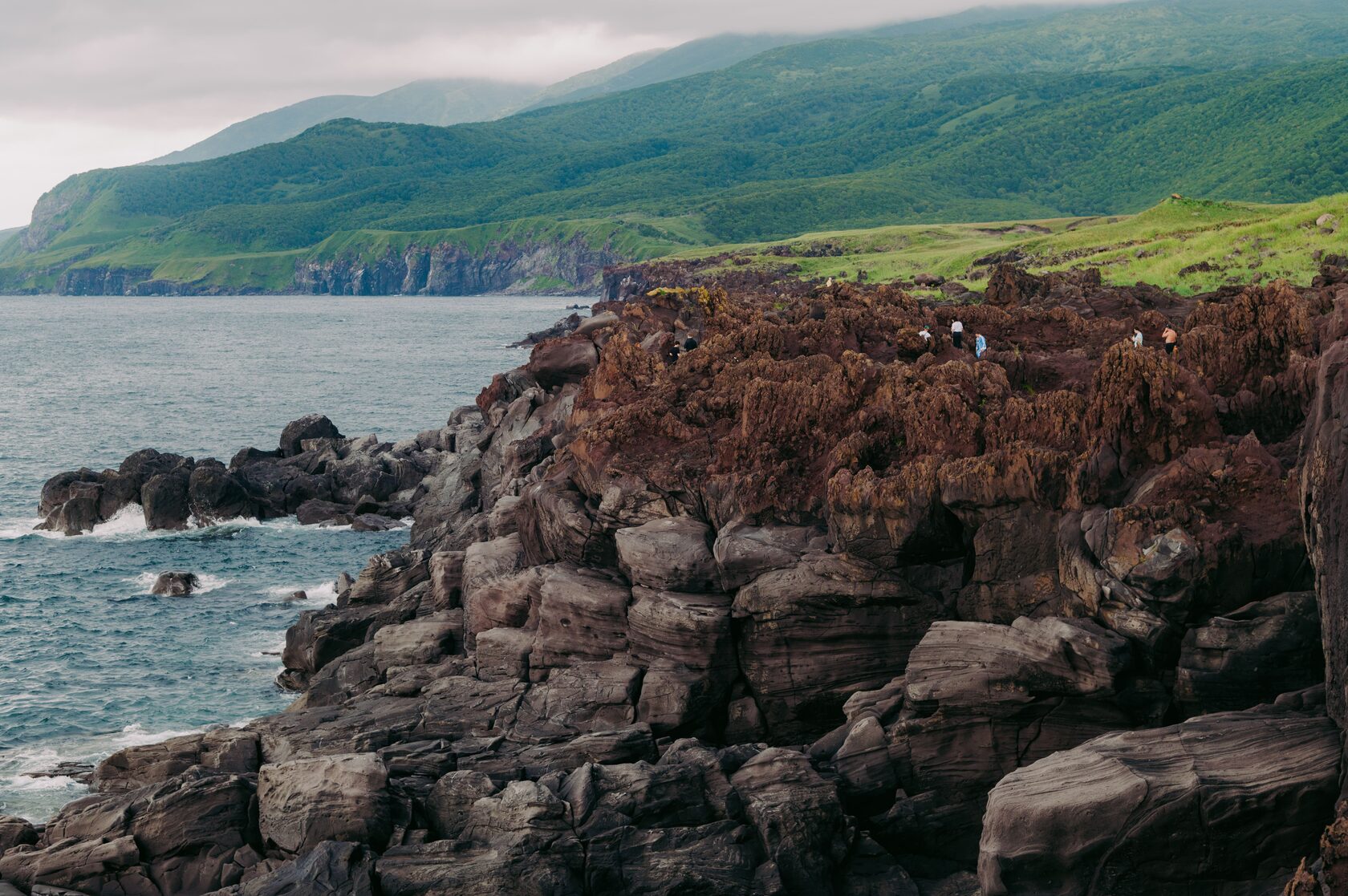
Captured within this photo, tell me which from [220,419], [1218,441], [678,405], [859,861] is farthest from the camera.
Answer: [220,419]

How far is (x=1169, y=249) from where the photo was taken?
72.4 m

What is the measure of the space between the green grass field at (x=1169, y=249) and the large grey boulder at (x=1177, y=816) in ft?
142

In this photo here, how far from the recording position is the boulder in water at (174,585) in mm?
56562

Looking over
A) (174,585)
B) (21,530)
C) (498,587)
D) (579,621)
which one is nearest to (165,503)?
(21,530)

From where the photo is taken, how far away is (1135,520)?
24969mm

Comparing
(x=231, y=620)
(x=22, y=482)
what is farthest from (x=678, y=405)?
(x=22, y=482)

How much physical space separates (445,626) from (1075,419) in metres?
18.3

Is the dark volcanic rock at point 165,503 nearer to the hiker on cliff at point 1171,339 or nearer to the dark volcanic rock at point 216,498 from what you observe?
the dark volcanic rock at point 216,498

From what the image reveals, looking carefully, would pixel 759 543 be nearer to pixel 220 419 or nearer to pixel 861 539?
pixel 861 539

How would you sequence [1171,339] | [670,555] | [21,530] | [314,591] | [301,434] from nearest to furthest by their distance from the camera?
[670,555] → [1171,339] → [314,591] → [21,530] → [301,434]

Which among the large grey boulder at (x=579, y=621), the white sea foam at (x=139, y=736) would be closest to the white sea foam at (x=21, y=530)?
the white sea foam at (x=139, y=736)

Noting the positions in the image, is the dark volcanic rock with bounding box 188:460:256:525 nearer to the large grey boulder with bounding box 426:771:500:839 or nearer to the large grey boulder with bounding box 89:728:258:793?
the large grey boulder with bounding box 89:728:258:793

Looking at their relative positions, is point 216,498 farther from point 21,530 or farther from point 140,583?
point 140,583

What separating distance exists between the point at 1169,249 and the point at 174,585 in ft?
188
